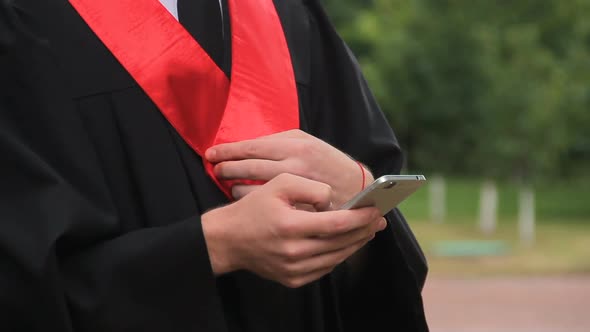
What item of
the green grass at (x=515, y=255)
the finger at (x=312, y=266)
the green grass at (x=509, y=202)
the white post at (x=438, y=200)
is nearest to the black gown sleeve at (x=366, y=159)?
the finger at (x=312, y=266)

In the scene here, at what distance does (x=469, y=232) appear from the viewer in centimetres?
1416

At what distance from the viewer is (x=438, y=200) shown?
649 inches

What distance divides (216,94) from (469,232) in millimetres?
12948

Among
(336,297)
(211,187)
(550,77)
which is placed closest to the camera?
(211,187)

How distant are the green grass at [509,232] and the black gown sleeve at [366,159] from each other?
10.3 metres

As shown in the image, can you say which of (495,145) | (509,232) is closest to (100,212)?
(495,145)

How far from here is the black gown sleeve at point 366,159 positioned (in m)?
1.67

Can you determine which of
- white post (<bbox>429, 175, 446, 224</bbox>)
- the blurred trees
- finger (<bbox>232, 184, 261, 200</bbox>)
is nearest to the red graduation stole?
finger (<bbox>232, 184, 261, 200</bbox>)

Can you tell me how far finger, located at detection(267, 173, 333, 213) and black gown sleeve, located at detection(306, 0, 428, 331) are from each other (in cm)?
32

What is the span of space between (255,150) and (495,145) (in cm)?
1231

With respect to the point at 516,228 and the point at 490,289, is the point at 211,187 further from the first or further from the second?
the point at 516,228

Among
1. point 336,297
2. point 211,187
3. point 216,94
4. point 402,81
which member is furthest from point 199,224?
point 402,81

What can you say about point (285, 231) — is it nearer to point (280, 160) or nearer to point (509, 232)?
point (280, 160)

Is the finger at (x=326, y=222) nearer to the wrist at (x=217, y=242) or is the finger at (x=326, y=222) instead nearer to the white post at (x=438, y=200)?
the wrist at (x=217, y=242)
